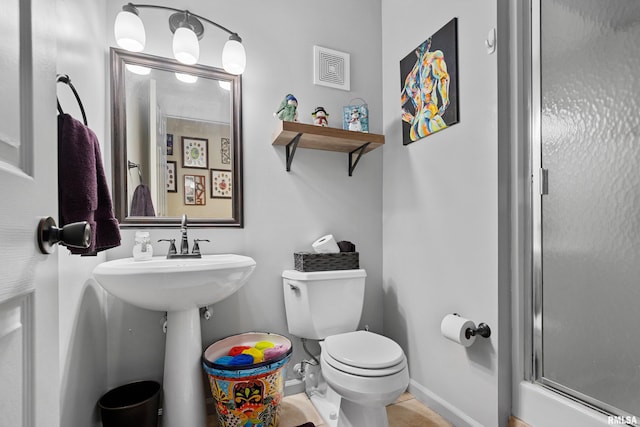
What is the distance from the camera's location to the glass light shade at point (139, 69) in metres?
1.54

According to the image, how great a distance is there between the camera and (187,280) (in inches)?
44.7

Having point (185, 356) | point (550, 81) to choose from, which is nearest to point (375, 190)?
point (550, 81)

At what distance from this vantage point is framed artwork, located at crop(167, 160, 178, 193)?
5.23 feet

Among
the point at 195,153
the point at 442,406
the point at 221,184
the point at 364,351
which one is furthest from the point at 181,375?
the point at 442,406

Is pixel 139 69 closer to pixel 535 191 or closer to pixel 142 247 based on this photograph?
pixel 142 247

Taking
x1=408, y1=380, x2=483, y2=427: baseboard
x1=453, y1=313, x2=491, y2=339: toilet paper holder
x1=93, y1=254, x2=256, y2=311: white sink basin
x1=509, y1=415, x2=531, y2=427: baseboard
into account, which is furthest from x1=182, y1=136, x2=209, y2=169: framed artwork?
x1=509, y1=415, x2=531, y2=427: baseboard

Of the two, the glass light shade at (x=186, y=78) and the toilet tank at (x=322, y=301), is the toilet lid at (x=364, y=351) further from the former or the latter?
the glass light shade at (x=186, y=78)

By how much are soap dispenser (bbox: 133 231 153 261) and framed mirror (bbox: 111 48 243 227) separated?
0.35ft

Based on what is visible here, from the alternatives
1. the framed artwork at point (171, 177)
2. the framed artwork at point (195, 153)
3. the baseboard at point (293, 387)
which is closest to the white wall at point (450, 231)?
the baseboard at point (293, 387)

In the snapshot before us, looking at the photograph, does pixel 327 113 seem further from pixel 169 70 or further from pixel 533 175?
pixel 533 175

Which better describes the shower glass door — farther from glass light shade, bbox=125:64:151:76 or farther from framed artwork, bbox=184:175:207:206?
glass light shade, bbox=125:64:151:76

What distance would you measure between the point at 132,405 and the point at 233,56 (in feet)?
5.34

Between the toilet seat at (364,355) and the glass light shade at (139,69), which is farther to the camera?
the glass light shade at (139,69)

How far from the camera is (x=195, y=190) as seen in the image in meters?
1.64
